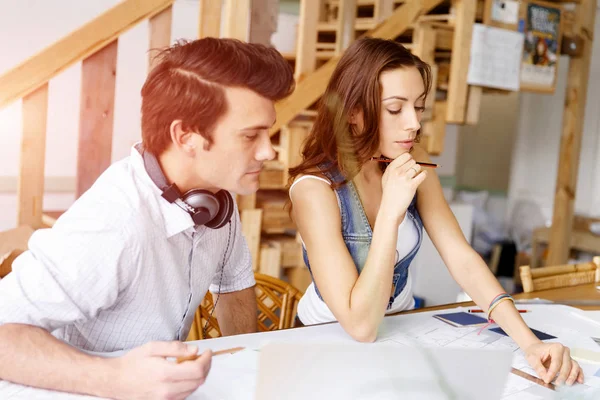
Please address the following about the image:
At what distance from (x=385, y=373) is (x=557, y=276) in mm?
1280

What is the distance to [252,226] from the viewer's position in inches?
112

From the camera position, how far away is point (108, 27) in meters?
2.31

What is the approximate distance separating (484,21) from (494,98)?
113 inches

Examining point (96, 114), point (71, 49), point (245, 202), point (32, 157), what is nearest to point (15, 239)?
point (32, 157)

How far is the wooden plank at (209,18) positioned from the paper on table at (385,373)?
1.93m

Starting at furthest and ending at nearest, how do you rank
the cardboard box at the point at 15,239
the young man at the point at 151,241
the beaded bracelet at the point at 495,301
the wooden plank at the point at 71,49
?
the cardboard box at the point at 15,239 < the wooden plank at the point at 71,49 < the beaded bracelet at the point at 495,301 < the young man at the point at 151,241

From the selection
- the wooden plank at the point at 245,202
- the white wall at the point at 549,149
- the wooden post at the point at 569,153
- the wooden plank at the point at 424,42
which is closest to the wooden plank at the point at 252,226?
the wooden plank at the point at 245,202

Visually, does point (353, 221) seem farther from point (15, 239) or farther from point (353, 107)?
point (15, 239)

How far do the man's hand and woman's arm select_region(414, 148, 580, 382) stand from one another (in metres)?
0.70

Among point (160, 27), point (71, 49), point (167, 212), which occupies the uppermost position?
point (160, 27)

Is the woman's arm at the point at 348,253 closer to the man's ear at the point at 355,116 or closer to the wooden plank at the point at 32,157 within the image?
the man's ear at the point at 355,116

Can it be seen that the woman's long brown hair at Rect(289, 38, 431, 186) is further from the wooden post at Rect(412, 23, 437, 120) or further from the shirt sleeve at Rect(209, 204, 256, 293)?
the wooden post at Rect(412, 23, 437, 120)

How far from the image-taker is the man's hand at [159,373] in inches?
35.6

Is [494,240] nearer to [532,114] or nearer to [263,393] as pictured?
[532,114]
